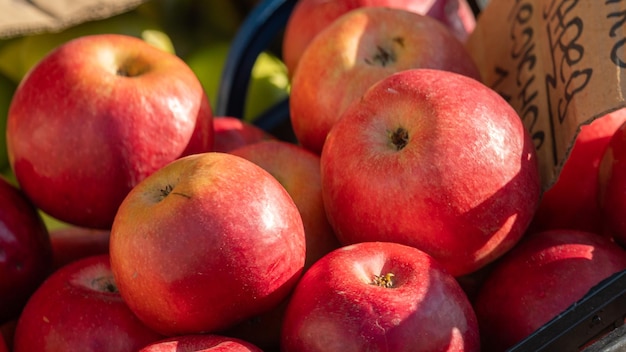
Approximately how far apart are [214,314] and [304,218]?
239 mm

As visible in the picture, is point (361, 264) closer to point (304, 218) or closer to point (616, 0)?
point (304, 218)

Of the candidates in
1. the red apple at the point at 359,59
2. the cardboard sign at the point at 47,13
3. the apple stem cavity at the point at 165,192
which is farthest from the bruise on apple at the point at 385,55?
the cardboard sign at the point at 47,13

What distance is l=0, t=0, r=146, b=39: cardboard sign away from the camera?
5.69 feet

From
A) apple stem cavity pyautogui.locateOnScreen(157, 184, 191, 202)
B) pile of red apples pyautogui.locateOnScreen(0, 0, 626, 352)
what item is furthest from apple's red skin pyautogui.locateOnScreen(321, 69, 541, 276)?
apple stem cavity pyautogui.locateOnScreen(157, 184, 191, 202)

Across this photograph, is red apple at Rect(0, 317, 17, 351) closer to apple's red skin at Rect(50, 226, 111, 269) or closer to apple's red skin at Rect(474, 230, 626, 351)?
apple's red skin at Rect(50, 226, 111, 269)

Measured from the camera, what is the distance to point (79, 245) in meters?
1.18

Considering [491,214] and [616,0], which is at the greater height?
[616,0]

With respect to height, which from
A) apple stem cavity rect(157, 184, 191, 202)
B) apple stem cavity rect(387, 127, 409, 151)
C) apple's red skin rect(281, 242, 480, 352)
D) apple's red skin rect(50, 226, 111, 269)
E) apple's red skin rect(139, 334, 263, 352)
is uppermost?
apple stem cavity rect(387, 127, 409, 151)

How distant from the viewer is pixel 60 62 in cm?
103

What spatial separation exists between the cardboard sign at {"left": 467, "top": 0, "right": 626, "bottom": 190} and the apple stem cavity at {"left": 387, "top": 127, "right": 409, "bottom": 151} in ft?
0.69

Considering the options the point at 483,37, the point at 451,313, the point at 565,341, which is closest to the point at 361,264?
the point at 451,313

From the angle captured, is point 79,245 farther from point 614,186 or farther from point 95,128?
point 614,186

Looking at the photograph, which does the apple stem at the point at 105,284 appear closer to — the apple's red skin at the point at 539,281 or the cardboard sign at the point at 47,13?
the apple's red skin at the point at 539,281

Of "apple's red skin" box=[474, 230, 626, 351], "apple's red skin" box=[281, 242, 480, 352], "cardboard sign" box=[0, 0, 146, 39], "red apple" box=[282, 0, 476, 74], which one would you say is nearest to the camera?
"apple's red skin" box=[281, 242, 480, 352]
